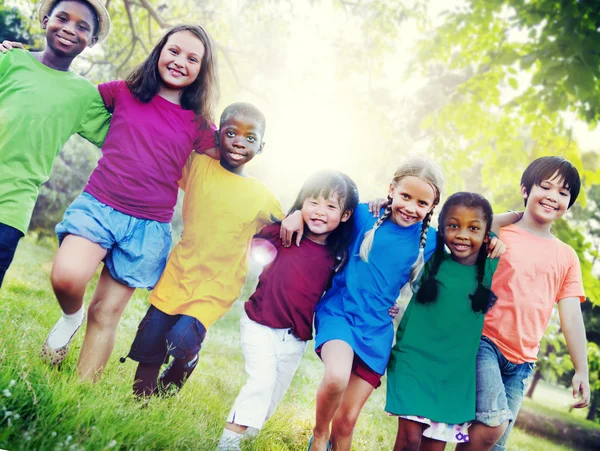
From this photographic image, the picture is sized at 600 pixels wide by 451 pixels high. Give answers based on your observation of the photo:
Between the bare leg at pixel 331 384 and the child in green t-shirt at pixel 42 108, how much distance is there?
1442 mm

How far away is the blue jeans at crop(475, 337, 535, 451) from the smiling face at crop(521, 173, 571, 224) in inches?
26.1

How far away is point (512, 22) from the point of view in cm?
314

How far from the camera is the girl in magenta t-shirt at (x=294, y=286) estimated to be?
84.0 inches

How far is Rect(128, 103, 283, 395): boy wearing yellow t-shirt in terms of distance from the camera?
2307 mm

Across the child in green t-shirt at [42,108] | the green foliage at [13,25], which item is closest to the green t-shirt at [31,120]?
the child in green t-shirt at [42,108]

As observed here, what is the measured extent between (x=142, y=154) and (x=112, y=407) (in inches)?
43.5

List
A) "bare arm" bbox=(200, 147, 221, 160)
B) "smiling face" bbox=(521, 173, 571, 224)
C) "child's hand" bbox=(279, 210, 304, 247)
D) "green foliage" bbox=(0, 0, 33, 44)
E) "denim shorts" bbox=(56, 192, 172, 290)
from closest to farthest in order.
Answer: "denim shorts" bbox=(56, 192, 172, 290) → "child's hand" bbox=(279, 210, 304, 247) → "smiling face" bbox=(521, 173, 571, 224) → "bare arm" bbox=(200, 147, 221, 160) → "green foliage" bbox=(0, 0, 33, 44)

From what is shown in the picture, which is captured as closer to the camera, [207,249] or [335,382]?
[335,382]

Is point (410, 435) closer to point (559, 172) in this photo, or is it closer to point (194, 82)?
point (559, 172)

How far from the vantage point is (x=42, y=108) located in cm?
215

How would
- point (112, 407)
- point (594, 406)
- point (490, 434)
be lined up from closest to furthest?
point (112, 407) < point (490, 434) < point (594, 406)

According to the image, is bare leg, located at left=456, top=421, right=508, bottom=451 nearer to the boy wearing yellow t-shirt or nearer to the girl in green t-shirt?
the girl in green t-shirt

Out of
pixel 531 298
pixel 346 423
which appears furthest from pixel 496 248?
pixel 346 423

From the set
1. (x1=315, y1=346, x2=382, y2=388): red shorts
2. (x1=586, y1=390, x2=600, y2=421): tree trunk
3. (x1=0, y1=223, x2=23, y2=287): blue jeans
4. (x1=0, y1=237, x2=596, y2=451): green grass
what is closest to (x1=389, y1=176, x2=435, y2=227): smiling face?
(x1=315, y1=346, x2=382, y2=388): red shorts
